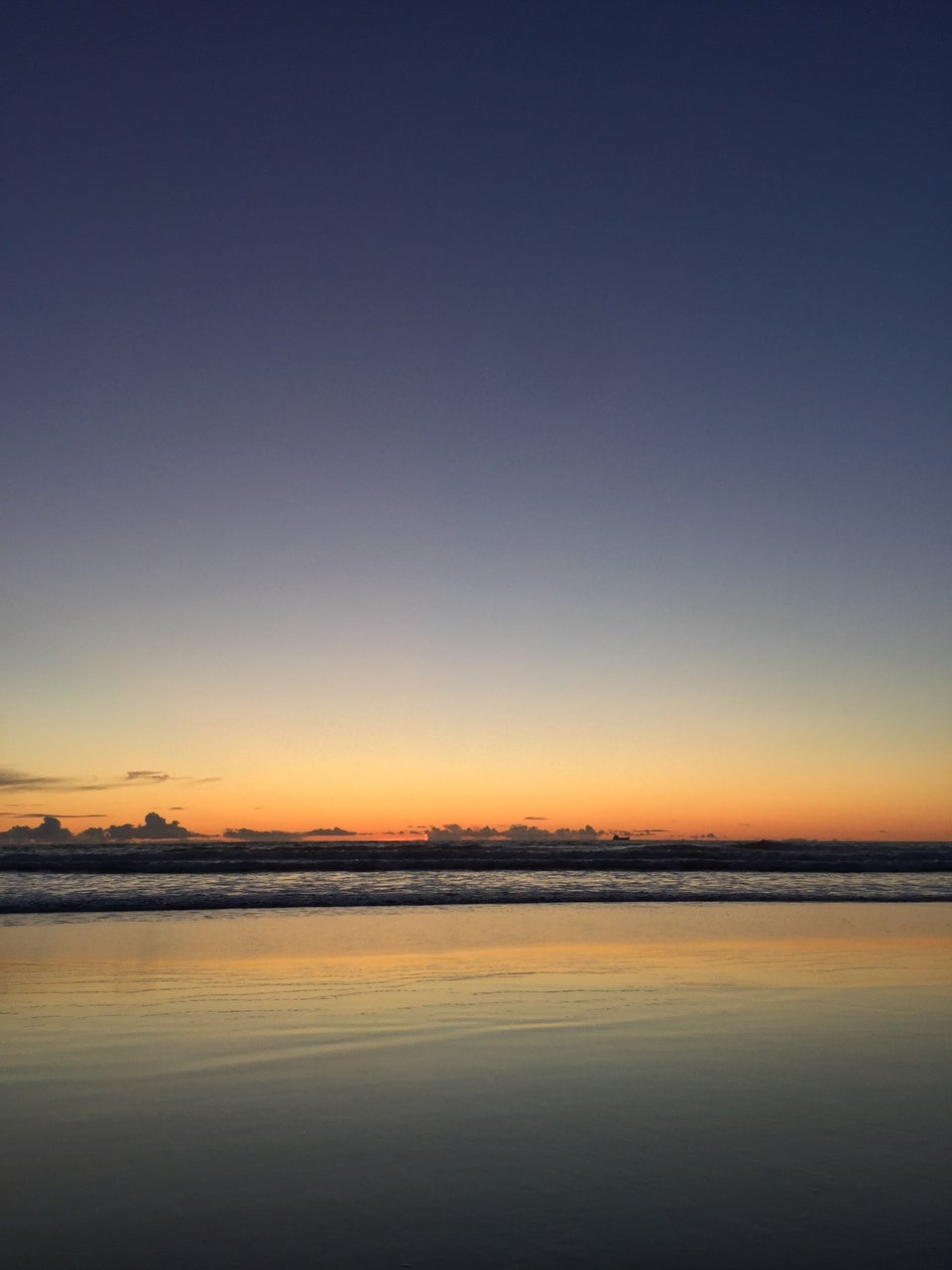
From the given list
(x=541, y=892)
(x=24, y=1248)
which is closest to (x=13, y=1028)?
(x=24, y=1248)

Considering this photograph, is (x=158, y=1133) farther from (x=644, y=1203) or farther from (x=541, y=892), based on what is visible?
(x=541, y=892)

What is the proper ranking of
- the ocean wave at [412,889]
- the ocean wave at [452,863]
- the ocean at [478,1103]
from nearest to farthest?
the ocean at [478,1103]
the ocean wave at [412,889]
the ocean wave at [452,863]

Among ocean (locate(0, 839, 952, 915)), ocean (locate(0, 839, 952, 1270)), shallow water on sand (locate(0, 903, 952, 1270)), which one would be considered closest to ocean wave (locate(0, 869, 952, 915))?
ocean (locate(0, 839, 952, 915))

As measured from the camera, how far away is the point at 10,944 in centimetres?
1304

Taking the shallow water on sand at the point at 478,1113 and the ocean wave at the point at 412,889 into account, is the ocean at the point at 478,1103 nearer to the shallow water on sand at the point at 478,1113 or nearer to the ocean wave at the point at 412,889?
the shallow water on sand at the point at 478,1113

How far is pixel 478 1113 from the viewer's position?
5074mm

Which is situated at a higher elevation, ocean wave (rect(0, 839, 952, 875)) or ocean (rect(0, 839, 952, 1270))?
ocean (rect(0, 839, 952, 1270))

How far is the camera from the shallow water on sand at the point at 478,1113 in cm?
348

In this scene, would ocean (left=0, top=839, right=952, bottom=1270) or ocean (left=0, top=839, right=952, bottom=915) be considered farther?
ocean (left=0, top=839, right=952, bottom=915)

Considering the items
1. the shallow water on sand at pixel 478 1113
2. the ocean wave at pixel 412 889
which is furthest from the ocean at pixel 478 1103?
the ocean wave at pixel 412 889

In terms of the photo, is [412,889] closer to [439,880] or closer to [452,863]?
[439,880]

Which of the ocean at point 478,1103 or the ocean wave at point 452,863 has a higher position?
the ocean at point 478,1103

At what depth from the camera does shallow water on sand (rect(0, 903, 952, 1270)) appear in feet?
11.4

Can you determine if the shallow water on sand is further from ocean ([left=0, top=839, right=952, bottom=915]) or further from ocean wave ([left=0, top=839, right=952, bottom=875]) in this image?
ocean wave ([left=0, top=839, right=952, bottom=875])
